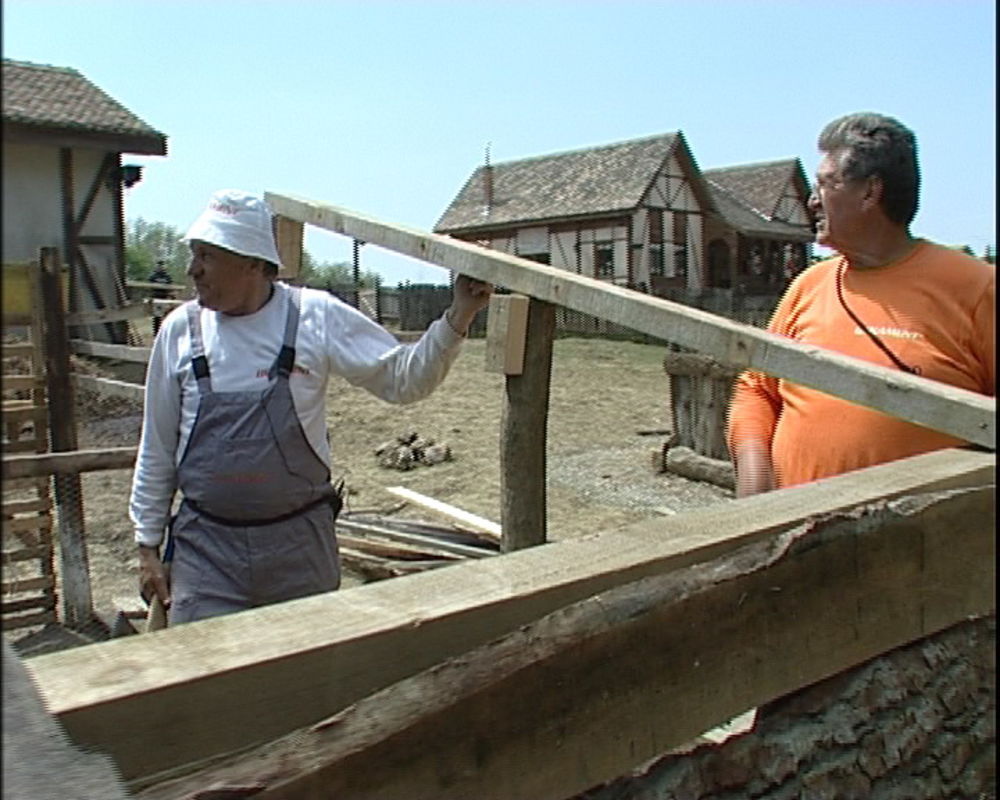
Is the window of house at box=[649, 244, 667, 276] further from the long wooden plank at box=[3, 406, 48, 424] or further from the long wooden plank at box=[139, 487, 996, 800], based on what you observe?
the long wooden plank at box=[139, 487, 996, 800]

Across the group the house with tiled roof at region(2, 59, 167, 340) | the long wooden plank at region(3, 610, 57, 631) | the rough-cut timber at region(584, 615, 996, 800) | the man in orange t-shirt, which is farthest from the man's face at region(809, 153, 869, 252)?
the house with tiled roof at region(2, 59, 167, 340)

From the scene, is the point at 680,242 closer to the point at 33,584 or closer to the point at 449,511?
the point at 449,511

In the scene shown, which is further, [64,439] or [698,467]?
[698,467]

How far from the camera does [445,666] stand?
106 cm

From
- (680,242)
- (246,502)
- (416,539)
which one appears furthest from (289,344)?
(680,242)

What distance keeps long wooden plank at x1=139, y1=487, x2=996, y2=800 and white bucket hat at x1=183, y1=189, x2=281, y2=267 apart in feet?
5.17

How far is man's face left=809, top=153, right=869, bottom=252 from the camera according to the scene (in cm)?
227

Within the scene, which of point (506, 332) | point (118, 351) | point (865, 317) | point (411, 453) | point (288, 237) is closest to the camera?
point (865, 317)

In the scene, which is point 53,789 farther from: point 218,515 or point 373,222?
point 373,222

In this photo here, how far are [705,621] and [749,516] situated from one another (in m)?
0.26

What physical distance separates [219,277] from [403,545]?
5103mm

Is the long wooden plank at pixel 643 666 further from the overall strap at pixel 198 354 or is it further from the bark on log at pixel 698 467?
the bark on log at pixel 698 467

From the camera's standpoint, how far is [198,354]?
8.28ft

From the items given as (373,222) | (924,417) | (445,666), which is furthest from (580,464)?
(445,666)
